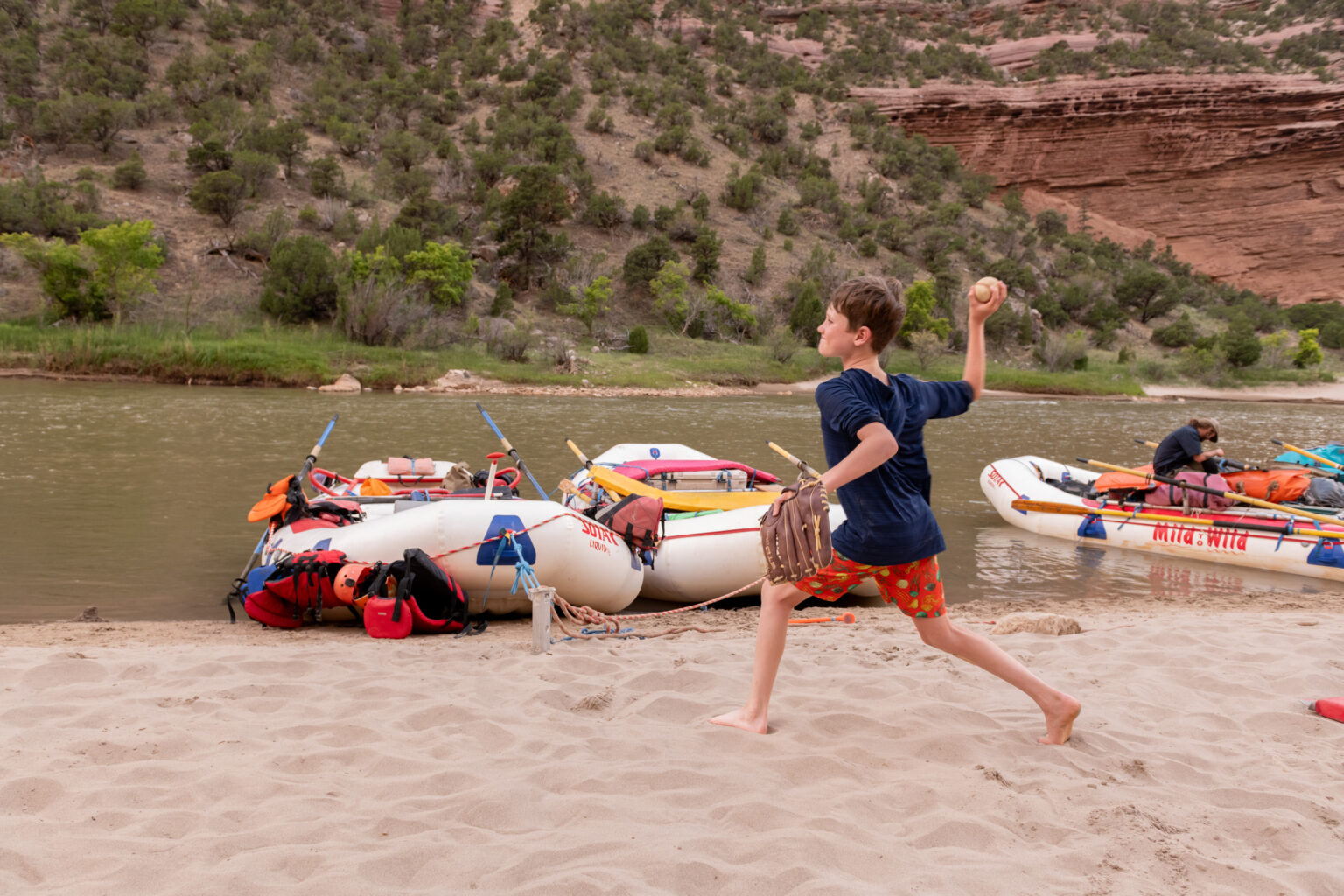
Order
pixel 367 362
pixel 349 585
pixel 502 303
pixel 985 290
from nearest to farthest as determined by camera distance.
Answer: pixel 985 290 < pixel 349 585 < pixel 367 362 < pixel 502 303

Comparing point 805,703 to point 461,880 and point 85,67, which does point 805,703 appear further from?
point 85,67

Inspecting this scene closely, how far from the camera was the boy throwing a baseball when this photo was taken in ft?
9.31

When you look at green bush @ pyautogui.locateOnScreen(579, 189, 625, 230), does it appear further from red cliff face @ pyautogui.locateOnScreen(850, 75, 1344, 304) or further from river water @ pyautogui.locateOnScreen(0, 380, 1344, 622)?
red cliff face @ pyautogui.locateOnScreen(850, 75, 1344, 304)

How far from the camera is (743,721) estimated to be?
3.23 m

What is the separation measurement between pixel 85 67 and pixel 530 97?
2482 cm

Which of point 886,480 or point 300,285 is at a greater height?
point 300,285

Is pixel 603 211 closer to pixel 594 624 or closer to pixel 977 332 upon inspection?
pixel 594 624

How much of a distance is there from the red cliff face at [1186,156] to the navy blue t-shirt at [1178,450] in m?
64.8

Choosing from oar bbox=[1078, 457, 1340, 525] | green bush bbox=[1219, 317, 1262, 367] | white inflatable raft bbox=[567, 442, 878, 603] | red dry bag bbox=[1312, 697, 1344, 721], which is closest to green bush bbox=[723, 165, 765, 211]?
green bush bbox=[1219, 317, 1262, 367]

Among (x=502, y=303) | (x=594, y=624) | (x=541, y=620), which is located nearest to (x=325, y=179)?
(x=502, y=303)

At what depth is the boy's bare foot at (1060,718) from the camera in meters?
3.14

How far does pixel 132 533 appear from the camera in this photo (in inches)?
332

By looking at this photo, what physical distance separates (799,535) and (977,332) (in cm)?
96

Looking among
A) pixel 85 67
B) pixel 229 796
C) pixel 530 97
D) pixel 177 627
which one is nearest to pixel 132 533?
pixel 177 627
